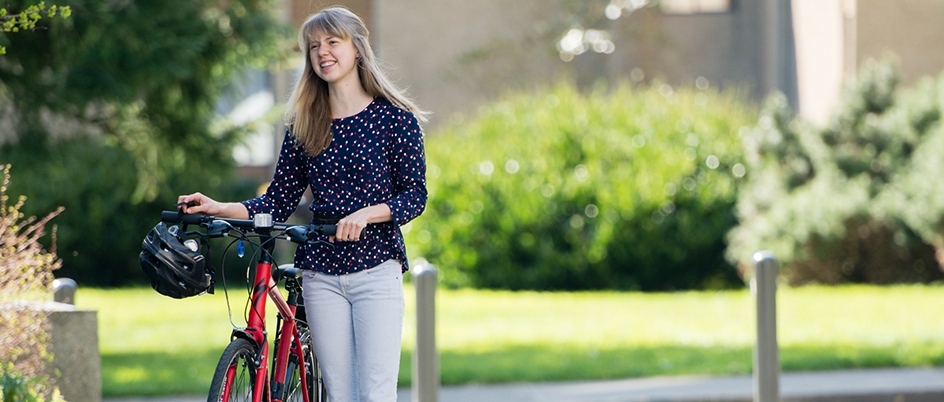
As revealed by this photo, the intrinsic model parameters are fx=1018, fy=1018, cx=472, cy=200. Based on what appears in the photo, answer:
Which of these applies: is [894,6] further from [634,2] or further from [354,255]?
[354,255]

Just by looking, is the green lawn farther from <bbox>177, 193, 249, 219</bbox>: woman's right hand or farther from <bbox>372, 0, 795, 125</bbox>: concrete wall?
<bbox>372, 0, 795, 125</bbox>: concrete wall

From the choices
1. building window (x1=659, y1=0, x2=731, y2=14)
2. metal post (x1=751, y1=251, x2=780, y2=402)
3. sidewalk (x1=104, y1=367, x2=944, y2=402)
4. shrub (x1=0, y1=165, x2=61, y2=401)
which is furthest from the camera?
building window (x1=659, y1=0, x2=731, y2=14)

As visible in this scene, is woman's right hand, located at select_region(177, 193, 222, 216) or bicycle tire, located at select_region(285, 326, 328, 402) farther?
bicycle tire, located at select_region(285, 326, 328, 402)

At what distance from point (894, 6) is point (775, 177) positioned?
3.22m

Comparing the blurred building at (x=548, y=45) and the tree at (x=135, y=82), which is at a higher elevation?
the blurred building at (x=548, y=45)

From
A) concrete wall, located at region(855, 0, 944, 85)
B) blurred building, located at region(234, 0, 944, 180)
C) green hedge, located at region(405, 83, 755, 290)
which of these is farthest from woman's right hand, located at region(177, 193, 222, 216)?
blurred building, located at region(234, 0, 944, 180)

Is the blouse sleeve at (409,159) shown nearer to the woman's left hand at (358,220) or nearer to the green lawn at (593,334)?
the woman's left hand at (358,220)

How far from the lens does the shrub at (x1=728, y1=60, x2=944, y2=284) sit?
37.3 feet

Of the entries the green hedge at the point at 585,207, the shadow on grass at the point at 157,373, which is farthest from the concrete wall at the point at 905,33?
the shadow on grass at the point at 157,373

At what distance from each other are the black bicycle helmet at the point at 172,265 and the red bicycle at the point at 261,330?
0.08 metres

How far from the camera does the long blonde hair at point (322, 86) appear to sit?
11.5 feet

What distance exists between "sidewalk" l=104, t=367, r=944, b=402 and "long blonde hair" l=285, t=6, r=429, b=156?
10.9 feet

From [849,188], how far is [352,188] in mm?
9313

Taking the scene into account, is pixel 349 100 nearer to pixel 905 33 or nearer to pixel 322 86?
pixel 322 86
